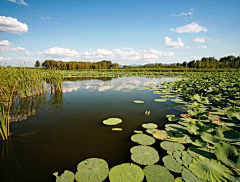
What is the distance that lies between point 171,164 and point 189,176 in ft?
0.83

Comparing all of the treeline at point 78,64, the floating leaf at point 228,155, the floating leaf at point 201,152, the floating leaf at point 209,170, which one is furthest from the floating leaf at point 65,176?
the treeline at point 78,64

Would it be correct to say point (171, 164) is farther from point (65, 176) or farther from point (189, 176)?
point (65, 176)

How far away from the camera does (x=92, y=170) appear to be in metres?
1.64

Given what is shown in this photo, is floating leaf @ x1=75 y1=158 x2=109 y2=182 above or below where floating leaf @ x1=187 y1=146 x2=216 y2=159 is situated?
below

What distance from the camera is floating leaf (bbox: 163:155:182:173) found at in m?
1.65

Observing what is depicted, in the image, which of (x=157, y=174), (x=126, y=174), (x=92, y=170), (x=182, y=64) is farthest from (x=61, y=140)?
(x=182, y=64)

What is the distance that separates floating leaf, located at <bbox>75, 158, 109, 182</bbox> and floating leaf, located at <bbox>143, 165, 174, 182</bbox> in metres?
0.53

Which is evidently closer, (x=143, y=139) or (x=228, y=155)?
(x=228, y=155)

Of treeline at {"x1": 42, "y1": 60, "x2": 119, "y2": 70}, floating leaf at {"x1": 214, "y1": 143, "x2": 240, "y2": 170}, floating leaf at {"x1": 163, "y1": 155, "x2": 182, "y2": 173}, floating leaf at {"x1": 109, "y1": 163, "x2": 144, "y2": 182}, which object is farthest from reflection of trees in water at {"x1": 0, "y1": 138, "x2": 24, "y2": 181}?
treeline at {"x1": 42, "y1": 60, "x2": 119, "y2": 70}

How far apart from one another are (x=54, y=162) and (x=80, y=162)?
42 cm

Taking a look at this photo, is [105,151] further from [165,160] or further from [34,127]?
[34,127]

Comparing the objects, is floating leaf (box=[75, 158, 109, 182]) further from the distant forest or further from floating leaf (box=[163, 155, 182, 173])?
the distant forest

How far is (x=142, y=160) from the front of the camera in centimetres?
183

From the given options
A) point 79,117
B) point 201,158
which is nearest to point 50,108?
point 79,117
